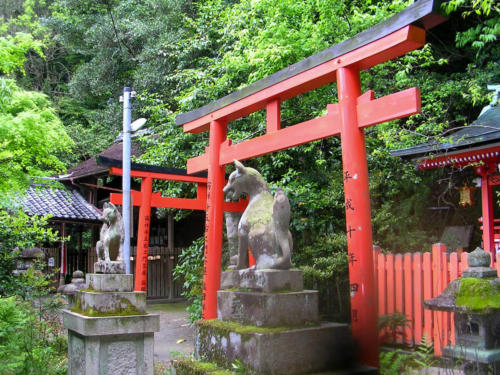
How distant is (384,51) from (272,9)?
671cm

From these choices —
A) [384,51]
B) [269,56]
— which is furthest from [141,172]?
[384,51]

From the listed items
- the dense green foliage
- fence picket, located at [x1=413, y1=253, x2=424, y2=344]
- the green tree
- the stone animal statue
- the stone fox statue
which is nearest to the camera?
the stone fox statue

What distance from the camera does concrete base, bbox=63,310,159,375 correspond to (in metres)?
5.07

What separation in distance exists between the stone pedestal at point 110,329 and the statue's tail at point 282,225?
5.77 feet

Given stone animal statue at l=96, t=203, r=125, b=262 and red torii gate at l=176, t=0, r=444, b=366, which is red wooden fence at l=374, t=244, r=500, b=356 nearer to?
red torii gate at l=176, t=0, r=444, b=366

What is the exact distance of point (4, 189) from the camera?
26.2ft

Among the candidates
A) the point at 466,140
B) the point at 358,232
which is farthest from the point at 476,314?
the point at 466,140

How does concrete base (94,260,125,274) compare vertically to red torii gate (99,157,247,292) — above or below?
below

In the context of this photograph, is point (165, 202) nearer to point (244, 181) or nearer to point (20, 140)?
point (20, 140)

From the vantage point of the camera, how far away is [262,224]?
5.05m

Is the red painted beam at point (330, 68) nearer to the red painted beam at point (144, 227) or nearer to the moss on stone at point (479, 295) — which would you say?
the moss on stone at point (479, 295)

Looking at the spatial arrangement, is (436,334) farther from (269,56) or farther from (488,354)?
(269,56)

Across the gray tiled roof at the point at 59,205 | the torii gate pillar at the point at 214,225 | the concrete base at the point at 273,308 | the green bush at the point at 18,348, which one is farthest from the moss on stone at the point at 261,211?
the gray tiled roof at the point at 59,205

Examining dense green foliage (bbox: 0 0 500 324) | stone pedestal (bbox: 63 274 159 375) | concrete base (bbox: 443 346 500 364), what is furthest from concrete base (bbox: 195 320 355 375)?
dense green foliage (bbox: 0 0 500 324)
